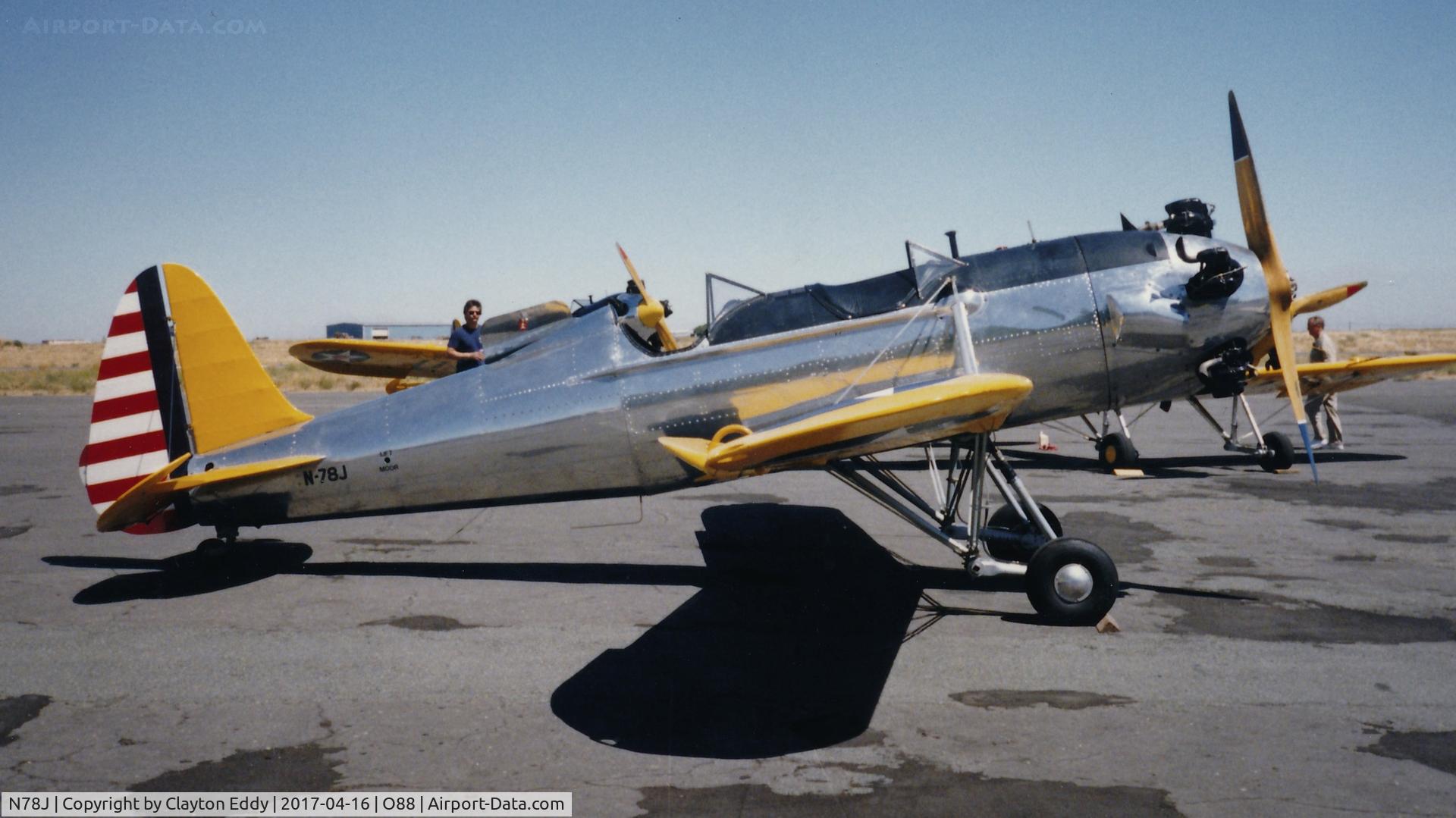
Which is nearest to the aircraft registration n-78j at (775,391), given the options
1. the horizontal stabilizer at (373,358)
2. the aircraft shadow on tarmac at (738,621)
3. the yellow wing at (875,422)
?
the yellow wing at (875,422)

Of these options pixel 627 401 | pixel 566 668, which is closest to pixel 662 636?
pixel 566 668

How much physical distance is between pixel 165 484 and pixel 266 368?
49.9m

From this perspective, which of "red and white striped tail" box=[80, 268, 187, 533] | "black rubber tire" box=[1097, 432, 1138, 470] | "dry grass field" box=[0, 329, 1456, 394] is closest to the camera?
"red and white striped tail" box=[80, 268, 187, 533]

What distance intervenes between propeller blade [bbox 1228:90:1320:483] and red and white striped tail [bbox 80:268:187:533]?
7866 millimetres

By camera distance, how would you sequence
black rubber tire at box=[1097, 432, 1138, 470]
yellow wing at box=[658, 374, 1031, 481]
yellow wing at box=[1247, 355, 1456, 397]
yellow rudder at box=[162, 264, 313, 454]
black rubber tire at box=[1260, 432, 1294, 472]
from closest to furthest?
yellow wing at box=[658, 374, 1031, 481] < yellow rudder at box=[162, 264, 313, 454] < black rubber tire at box=[1260, 432, 1294, 472] < black rubber tire at box=[1097, 432, 1138, 470] < yellow wing at box=[1247, 355, 1456, 397]

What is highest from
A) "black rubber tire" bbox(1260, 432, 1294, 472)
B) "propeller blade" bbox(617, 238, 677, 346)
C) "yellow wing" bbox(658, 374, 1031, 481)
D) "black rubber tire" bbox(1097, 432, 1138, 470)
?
"propeller blade" bbox(617, 238, 677, 346)

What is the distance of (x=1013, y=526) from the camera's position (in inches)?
273

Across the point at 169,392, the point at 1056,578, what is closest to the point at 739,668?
the point at 1056,578

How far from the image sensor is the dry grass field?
3475cm

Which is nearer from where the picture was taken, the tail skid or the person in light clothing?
the tail skid

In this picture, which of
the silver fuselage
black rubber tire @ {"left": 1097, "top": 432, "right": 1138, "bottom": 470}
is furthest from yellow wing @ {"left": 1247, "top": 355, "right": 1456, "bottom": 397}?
the silver fuselage

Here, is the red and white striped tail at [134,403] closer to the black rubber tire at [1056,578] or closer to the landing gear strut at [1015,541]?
the landing gear strut at [1015,541]

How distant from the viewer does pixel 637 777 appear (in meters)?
3.62

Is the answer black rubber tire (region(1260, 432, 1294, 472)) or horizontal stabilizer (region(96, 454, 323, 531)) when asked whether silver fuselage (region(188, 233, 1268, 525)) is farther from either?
black rubber tire (region(1260, 432, 1294, 472))
